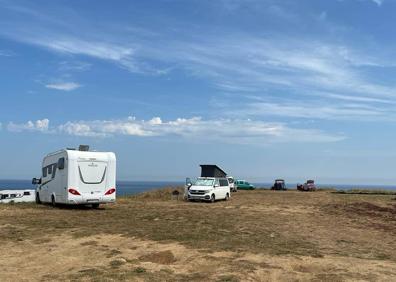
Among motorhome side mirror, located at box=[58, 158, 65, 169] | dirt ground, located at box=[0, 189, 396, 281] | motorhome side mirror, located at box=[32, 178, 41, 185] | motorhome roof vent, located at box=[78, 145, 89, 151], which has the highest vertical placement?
motorhome roof vent, located at box=[78, 145, 89, 151]

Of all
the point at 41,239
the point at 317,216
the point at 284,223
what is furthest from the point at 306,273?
the point at 317,216

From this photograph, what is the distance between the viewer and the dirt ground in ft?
34.8

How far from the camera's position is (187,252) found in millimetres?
12914

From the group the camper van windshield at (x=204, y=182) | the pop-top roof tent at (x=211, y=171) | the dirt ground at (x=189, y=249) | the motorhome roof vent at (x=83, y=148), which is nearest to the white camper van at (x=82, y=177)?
the motorhome roof vent at (x=83, y=148)

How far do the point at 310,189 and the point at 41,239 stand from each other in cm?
5799

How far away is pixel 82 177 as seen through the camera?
83.0 ft

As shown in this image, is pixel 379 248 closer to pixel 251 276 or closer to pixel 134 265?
pixel 251 276

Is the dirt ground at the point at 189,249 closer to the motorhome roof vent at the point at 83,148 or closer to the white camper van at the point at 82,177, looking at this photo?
the white camper van at the point at 82,177

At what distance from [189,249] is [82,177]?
1323 centimetres

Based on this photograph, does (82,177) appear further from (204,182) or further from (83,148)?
(204,182)

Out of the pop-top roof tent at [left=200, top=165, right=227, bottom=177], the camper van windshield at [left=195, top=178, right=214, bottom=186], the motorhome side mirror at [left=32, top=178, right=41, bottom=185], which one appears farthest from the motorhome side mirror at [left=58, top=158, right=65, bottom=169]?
the pop-top roof tent at [left=200, top=165, right=227, bottom=177]

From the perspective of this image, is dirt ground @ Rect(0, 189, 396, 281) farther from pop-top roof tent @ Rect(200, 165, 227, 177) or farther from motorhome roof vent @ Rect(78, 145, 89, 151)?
pop-top roof tent @ Rect(200, 165, 227, 177)

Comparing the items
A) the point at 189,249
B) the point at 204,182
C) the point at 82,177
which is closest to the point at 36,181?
the point at 82,177

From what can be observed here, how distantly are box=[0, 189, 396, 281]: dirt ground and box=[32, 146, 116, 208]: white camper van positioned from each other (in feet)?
12.6
